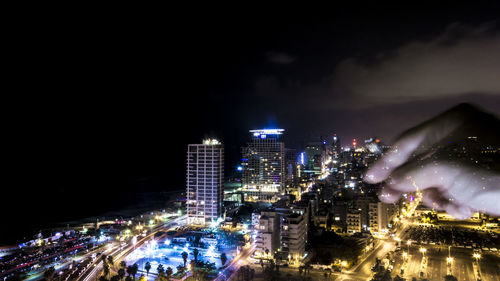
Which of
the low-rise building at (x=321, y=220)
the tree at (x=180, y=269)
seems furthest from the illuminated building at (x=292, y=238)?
the low-rise building at (x=321, y=220)

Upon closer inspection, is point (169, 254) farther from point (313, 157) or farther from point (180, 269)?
point (313, 157)

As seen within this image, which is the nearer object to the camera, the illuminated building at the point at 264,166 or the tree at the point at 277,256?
the tree at the point at 277,256

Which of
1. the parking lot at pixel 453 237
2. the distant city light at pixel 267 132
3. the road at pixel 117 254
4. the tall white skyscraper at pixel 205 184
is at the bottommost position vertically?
the road at pixel 117 254

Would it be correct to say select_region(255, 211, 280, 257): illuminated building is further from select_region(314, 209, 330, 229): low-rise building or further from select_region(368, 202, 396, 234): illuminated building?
select_region(368, 202, 396, 234): illuminated building

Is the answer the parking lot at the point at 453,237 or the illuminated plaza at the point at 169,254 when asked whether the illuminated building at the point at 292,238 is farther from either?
the parking lot at the point at 453,237

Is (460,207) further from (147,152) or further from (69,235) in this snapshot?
(147,152)

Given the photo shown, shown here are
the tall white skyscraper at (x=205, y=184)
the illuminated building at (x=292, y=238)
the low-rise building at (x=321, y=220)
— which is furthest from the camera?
the tall white skyscraper at (x=205, y=184)
